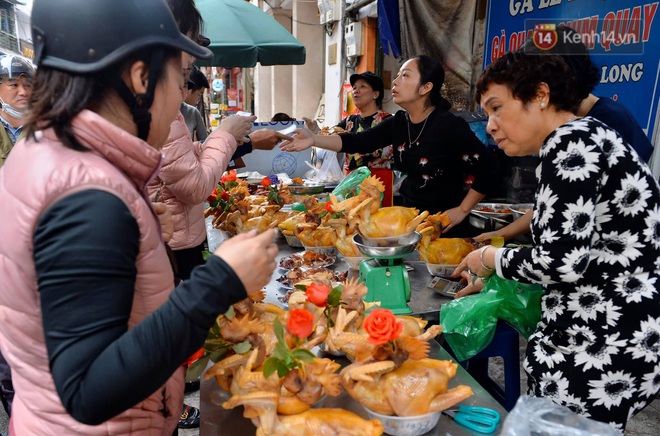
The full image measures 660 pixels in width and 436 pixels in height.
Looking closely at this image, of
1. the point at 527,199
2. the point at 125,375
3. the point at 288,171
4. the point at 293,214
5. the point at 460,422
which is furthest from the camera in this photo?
the point at 288,171

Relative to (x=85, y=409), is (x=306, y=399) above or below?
below

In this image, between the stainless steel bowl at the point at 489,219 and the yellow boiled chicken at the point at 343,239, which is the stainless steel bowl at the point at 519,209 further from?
the yellow boiled chicken at the point at 343,239

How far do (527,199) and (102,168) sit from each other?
4512 millimetres

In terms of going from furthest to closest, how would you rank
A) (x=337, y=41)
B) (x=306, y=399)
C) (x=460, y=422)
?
(x=337, y=41) → (x=460, y=422) → (x=306, y=399)

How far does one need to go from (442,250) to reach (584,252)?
0.97 metres

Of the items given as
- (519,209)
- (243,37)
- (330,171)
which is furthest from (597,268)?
(243,37)

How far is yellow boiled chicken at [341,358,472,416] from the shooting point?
1.15 metres

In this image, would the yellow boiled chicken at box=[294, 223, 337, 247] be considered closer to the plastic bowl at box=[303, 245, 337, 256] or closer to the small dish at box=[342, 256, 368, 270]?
the plastic bowl at box=[303, 245, 337, 256]

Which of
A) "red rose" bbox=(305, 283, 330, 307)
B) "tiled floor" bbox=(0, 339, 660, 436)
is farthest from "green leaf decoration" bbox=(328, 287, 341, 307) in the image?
"tiled floor" bbox=(0, 339, 660, 436)

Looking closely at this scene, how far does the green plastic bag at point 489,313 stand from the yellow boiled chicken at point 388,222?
0.54 m

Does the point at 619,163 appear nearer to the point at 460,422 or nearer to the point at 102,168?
the point at 460,422

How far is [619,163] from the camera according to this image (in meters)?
1.38

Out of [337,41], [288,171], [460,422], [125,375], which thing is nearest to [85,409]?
[125,375]

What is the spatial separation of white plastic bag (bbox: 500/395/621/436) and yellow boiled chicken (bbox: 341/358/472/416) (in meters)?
0.19
